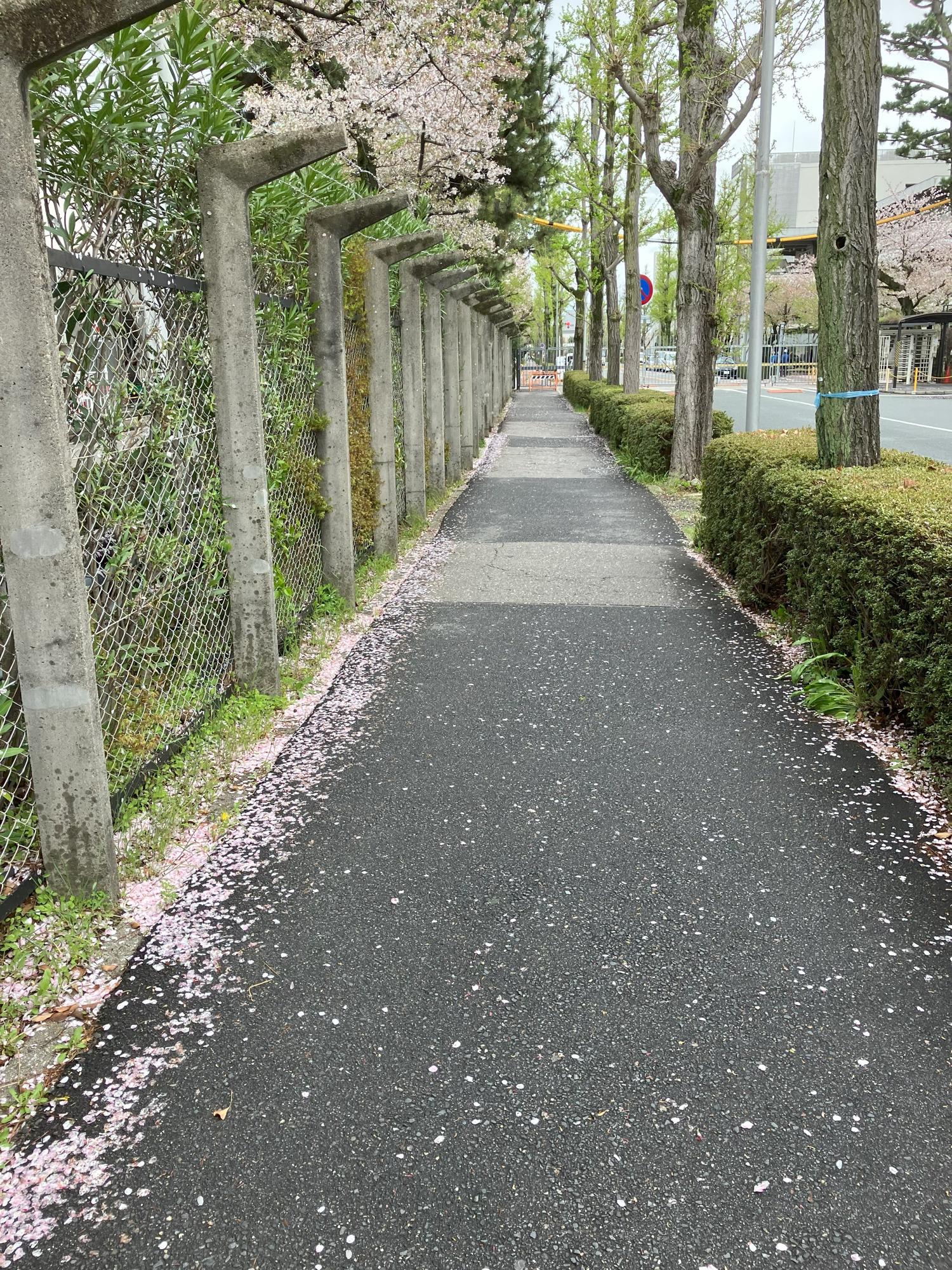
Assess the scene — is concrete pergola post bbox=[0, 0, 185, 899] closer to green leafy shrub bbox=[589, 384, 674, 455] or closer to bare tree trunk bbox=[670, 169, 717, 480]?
bare tree trunk bbox=[670, 169, 717, 480]

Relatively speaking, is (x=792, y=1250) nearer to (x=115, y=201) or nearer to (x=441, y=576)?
(x=115, y=201)

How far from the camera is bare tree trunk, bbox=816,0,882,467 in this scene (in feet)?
20.7

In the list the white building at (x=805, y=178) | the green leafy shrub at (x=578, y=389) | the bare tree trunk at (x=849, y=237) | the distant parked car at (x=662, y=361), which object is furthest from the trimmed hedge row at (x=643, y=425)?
the white building at (x=805, y=178)

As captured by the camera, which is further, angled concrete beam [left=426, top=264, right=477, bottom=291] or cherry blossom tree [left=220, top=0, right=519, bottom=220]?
angled concrete beam [left=426, top=264, right=477, bottom=291]

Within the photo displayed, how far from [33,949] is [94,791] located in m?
0.49

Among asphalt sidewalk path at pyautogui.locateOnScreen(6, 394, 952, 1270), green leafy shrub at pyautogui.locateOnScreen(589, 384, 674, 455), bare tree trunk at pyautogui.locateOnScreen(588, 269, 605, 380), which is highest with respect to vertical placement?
bare tree trunk at pyautogui.locateOnScreen(588, 269, 605, 380)

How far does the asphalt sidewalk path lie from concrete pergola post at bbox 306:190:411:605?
2.58m

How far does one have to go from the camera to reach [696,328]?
13320 millimetres

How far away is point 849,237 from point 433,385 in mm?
7272

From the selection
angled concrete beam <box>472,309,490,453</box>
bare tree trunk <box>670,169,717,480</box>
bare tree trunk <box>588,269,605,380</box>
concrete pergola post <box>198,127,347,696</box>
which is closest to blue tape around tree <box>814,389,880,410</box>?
concrete pergola post <box>198,127,347,696</box>

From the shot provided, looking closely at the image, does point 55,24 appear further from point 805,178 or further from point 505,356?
point 805,178

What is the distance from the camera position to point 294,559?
6461 mm

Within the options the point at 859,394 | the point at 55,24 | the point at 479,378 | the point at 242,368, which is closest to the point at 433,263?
the point at 859,394

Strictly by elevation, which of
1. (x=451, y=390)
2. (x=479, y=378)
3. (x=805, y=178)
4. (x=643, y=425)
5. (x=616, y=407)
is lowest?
(x=643, y=425)
